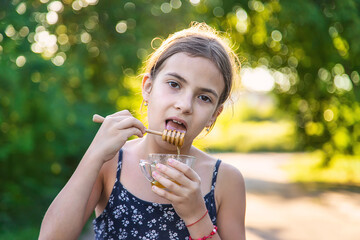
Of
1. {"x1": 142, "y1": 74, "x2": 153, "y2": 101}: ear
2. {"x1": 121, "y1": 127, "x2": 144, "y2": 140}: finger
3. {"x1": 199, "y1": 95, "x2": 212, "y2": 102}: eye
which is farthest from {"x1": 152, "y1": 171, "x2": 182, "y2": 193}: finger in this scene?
{"x1": 142, "y1": 74, "x2": 153, "y2": 101}: ear

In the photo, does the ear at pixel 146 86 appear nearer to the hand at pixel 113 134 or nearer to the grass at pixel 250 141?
the hand at pixel 113 134

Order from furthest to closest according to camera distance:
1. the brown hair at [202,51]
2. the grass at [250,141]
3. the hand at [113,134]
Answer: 1. the grass at [250,141]
2. the brown hair at [202,51]
3. the hand at [113,134]

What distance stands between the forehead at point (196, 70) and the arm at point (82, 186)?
0.30m

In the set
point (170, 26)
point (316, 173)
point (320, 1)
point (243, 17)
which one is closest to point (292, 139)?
point (316, 173)

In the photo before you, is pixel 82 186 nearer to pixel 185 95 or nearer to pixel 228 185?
pixel 185 95

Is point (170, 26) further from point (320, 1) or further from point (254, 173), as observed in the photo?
point (254, 173)

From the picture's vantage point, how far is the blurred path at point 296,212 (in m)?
6.17

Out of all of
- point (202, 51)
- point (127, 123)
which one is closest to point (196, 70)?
point (202, 51)

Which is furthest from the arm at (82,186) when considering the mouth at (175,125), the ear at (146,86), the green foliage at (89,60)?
the green foliage at (89,60)

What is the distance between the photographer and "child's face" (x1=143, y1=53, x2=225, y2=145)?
A: 5.96ft

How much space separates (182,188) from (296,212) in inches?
249

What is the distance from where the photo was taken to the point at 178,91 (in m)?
1.86

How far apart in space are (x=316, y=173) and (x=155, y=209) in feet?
33.2

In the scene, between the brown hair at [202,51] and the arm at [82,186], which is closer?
the arm at [82,186]
